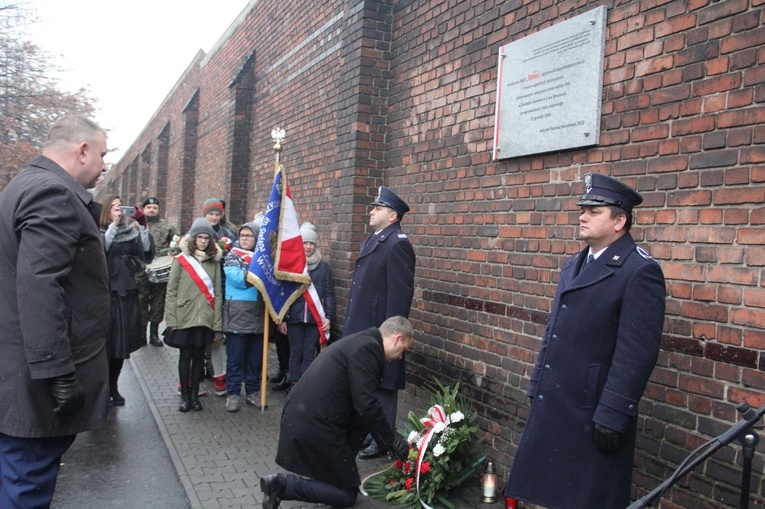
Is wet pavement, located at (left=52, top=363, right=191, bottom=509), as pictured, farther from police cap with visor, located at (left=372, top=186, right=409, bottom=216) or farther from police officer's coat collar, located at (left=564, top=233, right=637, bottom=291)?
police officer's coat collar, located at (left=564, top=233, right=637, bottom=291)

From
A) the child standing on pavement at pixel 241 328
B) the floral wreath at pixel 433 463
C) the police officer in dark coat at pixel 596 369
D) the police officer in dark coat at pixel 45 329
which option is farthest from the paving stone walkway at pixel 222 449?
the police officer in dark coat at pixel 45 329

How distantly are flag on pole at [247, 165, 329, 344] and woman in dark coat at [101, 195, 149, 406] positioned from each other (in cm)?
123

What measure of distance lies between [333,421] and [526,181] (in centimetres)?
212

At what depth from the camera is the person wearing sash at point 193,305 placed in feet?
21.6

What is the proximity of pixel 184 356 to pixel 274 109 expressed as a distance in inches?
199

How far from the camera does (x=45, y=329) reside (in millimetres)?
2863

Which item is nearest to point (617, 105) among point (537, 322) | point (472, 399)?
point (537, 322)

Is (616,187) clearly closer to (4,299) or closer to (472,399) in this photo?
(472,399)

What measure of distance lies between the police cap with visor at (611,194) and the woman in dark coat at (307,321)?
412cm

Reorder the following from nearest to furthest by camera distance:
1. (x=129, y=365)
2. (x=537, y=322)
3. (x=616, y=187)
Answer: (x=616, y=187)
(x=537, y=322)
(x=129, y=365)

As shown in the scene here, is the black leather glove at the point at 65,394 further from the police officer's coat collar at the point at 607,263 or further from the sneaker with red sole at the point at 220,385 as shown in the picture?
the sneaker with red sole at the point at 220,385

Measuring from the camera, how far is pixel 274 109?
34.4 ft

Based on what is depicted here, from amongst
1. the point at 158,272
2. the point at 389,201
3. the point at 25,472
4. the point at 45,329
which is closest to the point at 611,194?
the point at 389,201

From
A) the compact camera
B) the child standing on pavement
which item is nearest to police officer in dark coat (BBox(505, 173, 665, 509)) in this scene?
the child standing on pavement
